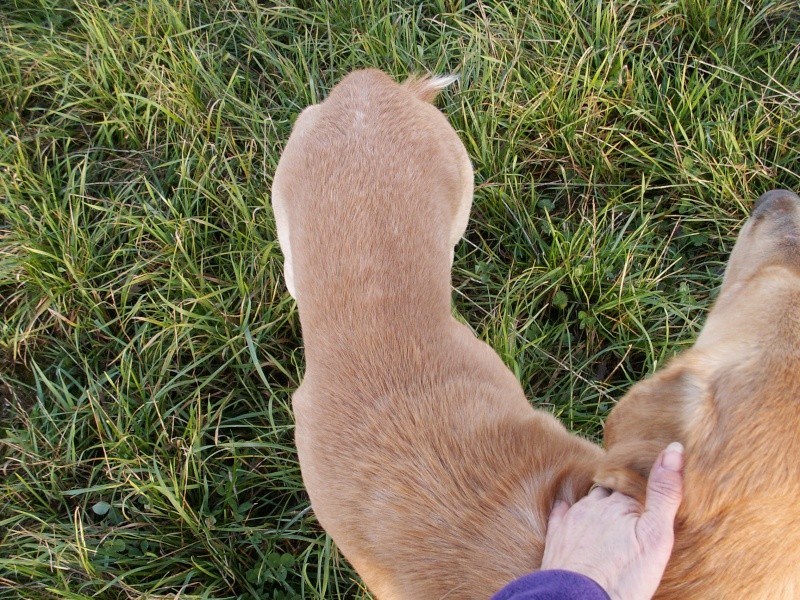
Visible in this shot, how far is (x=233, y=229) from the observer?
12.0ft

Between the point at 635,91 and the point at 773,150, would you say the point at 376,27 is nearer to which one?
the point at 635,91

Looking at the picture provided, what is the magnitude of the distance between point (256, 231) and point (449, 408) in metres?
1.96

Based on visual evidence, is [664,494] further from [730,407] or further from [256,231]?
[256,231]

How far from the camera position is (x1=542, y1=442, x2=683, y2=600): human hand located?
152cm

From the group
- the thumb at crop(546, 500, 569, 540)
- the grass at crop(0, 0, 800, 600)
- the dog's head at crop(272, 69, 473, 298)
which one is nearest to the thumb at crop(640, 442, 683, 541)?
the thumb at crop(546, 500, 569, 540)

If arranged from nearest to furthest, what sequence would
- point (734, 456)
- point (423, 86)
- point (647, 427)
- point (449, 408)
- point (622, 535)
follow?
point (734, 456) < point (622, 535) < point (647, 427) < point (449, 408) < point (423, 86)

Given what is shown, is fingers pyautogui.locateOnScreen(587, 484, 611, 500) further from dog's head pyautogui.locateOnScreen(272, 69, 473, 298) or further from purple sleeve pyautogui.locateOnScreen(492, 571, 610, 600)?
dog's head pyautogui.locateOnScreen(272, 69, 473, 298)

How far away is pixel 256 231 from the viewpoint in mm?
3703

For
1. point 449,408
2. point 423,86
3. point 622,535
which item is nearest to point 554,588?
point 622,535

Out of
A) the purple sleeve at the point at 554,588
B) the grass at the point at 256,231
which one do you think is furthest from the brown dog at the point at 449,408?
the grass at the point at 256,231

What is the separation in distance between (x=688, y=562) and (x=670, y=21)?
364 centimetres

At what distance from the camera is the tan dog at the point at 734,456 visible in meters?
1.45

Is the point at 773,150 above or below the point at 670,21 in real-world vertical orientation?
below

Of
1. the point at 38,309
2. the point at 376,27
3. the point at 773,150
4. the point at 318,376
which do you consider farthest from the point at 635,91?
the point at 38,309
